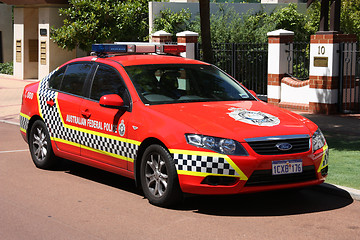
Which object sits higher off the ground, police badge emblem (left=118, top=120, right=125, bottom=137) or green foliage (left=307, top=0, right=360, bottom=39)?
green foliage (left=307, top=0, right=360, bottom=39)

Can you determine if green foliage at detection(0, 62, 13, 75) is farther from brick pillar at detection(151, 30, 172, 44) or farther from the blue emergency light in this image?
the blue emergency light

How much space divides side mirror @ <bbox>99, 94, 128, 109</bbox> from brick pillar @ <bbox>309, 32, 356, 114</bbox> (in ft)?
30.3

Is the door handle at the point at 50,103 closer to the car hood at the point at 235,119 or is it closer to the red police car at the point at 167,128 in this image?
the red police car at the point at 167,128

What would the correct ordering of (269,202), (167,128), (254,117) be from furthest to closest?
(269,202) → (254,117) → (167,128)

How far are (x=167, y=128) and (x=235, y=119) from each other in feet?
2.39

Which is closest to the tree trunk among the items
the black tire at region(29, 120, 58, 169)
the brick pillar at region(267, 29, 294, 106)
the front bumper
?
the black tire at region(29, 120, 58, 169)

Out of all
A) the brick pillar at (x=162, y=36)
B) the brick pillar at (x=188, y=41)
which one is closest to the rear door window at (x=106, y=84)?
the brick pillar at (x=188, y=41)

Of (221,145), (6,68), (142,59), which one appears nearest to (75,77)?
(142,59)

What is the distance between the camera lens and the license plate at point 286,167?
661cm

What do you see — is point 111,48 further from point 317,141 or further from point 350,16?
point 350,16

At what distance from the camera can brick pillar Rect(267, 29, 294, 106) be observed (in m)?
17.5

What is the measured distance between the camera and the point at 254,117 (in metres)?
7.10

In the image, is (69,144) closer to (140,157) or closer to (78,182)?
(78,182)

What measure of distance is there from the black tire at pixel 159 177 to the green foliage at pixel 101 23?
19.5 metres
